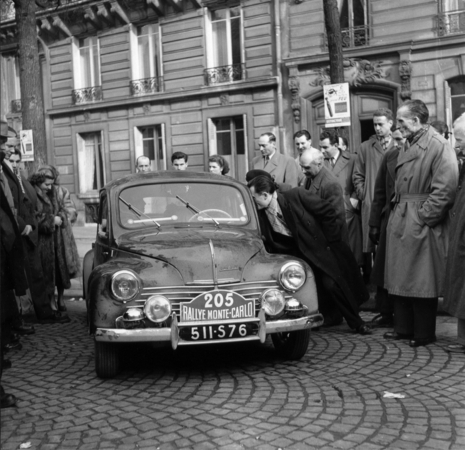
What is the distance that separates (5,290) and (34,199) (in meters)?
2.80

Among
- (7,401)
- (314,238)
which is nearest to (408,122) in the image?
(314,238)

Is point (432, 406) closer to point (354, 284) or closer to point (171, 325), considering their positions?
point (171, 325)

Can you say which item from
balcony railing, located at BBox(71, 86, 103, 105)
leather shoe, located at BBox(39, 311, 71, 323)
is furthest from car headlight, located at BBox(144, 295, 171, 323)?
balcony railing, located at BBox(71, 86, 103, 105)

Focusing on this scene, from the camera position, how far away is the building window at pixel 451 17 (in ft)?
56.3

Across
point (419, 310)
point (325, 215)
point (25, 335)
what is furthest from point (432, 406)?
point (25, 335)

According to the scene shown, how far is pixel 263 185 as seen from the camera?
676cm

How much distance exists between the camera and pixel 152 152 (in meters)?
23.5

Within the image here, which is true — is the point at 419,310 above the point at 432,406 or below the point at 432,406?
above

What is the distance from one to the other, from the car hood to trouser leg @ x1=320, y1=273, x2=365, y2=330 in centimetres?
99

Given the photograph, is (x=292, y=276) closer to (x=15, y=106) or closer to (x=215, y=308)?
(x=215, y=308)

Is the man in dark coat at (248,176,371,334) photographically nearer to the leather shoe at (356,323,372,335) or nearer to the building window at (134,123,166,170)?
the leather shoe at (356,323,372,335)

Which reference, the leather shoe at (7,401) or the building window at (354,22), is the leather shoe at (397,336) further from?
the building window at (354,22)

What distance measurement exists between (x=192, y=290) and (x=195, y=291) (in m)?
0.03

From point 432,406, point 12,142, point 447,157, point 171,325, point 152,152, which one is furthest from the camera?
point 152,152
